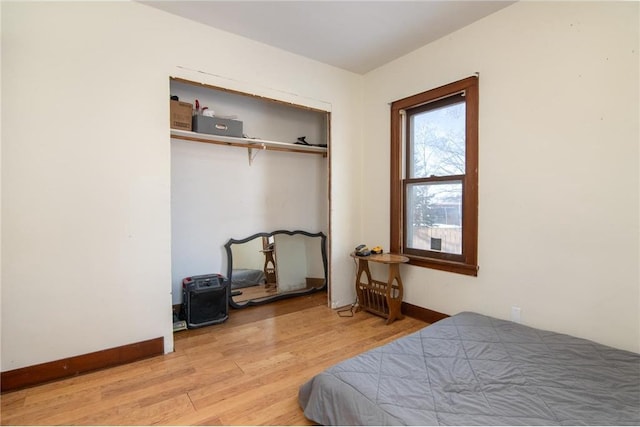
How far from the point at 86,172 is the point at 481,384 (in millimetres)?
2661

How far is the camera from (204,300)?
2775 mm

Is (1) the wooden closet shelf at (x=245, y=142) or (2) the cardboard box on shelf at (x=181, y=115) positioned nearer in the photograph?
(2) the cardboard box on shelf at (x=181, y=115)

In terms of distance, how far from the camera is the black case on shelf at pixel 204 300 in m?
2.72

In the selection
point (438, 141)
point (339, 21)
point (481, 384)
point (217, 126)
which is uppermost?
point (339, 21)

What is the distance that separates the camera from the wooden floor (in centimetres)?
160

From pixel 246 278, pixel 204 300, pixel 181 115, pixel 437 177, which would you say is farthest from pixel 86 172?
pixel 437 177

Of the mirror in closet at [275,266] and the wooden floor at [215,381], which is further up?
the mirror in closet at [275,266]

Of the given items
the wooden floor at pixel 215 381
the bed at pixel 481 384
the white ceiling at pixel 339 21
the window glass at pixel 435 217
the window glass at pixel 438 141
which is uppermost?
the white ceiling at pixel 339 21

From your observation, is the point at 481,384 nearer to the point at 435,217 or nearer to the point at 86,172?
the point at 435,217

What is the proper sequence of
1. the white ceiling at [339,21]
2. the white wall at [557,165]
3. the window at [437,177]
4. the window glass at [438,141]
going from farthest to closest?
the window glass at [438,141] → the window at [437,177] → the white ceiling at [339,21] → the white wall at [557,165]

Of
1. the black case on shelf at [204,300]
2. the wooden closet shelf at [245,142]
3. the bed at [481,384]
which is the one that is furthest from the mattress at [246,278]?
the bed at [481,384]

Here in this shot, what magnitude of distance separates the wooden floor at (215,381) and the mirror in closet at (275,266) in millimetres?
572

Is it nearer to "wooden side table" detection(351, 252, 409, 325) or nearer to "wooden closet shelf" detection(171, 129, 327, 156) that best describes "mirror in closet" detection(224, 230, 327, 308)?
"wooden side table" detection(351, 252, 409, 325)

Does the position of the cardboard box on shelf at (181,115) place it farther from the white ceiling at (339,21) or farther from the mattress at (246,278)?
the mattress at (246,278)
